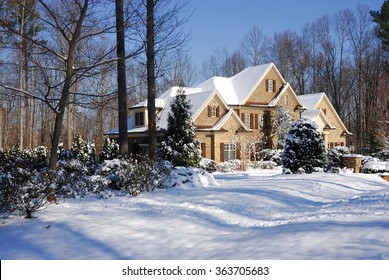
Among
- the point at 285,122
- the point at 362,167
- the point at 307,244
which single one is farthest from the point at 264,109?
the point at 307,244

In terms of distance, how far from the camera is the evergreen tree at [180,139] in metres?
19.8

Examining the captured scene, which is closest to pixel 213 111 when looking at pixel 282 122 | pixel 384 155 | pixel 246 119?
pixel 246 119

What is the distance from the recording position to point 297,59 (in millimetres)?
55688

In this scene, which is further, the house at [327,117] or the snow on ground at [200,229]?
the house at [327,117]

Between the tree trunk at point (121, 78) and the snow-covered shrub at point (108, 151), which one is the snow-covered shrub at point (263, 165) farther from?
the tree trunk at point (121, 78)

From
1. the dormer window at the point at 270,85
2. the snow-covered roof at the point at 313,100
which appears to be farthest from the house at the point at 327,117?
the dormer window at the point at 270,85

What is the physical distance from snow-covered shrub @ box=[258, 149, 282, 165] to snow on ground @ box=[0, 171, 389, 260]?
1950 centimetres

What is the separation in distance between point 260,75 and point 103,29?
88.5ft

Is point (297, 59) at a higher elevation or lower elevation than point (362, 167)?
higher

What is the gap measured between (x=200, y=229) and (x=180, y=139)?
12.6 m

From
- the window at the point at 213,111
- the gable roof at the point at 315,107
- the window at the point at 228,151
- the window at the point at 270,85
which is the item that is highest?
the window at the point at 270,85

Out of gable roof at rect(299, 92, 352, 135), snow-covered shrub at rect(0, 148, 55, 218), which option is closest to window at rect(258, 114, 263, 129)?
gable roof at rect(299, 92, 352, 135)

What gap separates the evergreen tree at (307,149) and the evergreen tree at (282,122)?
14.8 m

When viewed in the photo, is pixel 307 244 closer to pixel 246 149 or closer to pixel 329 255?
pixel 329 255
